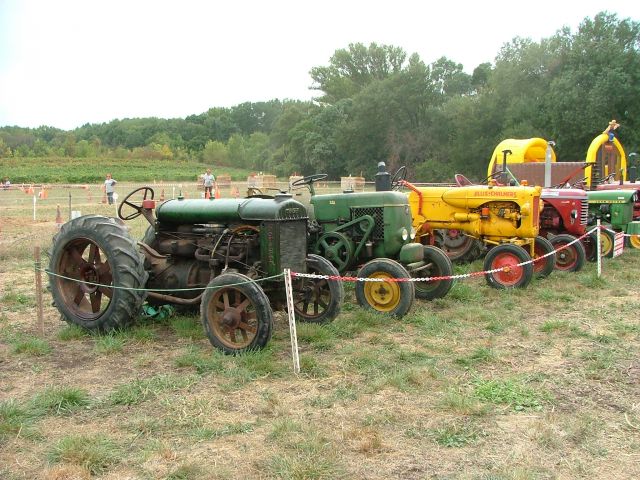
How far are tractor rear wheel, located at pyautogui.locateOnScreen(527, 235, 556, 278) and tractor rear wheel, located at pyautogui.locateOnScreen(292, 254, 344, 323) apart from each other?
149 inches

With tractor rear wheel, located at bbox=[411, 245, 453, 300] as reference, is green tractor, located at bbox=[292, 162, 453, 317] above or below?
above

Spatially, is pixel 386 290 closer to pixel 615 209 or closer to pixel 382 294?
pixel 382 294

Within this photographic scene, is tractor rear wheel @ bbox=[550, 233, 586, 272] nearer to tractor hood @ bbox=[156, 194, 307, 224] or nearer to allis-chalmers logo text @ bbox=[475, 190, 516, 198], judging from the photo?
allis-chalmers logo text @ bbox=[475, 190, 516, 198]

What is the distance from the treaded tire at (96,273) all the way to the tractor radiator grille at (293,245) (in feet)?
4.28

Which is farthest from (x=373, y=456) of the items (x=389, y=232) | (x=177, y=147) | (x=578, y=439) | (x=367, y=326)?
(x=177, y=147)

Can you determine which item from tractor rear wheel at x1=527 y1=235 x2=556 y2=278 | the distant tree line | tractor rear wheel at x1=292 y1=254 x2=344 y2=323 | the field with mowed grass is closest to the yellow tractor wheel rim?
the field with mowed grass

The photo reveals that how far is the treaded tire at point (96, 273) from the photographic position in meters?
5.33

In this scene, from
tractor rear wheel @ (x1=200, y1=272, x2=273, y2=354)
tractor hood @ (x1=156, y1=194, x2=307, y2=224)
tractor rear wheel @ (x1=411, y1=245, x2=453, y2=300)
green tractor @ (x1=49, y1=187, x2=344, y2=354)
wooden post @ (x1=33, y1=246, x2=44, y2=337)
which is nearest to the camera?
tractor rear wheel @ (x1=200, y1=272, x2=273, y2=354)

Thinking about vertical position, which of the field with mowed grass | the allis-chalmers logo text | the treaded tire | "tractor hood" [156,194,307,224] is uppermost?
the allis-chalmers logo text

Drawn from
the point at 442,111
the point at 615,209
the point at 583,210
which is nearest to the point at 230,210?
the point at 583,210

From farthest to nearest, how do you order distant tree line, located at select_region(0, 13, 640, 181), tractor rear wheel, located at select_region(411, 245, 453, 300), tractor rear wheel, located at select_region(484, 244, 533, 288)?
distant tree line, located at select_region(0, 13, 640, 181)
tractor rear wheel, located at select_region(484, 244, 533, 288)
tractor rear wheel, located at select_region(411, 245, 453, 300)

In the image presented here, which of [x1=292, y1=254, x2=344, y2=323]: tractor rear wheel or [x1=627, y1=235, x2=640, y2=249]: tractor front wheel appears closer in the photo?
[x1=292, y1=254, x2=344, y2=323]: tractor rear wheel

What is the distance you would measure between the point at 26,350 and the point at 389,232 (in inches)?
150

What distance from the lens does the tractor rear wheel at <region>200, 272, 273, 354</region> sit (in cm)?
477
